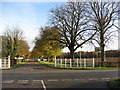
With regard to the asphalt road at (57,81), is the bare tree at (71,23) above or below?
above

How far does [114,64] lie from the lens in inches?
1125

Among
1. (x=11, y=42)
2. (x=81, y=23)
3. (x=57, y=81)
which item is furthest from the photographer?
(x=11, y=42)

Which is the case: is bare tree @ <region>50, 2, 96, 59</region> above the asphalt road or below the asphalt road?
above

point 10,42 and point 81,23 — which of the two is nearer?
point 81,23

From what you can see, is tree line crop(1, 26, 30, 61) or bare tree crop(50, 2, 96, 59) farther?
tree line crop(1, 26, 30, 61)

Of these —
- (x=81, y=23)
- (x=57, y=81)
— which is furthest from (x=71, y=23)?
(x=57, y=81)

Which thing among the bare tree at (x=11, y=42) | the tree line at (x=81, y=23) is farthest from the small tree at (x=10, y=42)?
the tree line at (x=81, y=23)

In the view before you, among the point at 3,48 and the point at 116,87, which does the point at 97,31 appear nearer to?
the point at 116,87

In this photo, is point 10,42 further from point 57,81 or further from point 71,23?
point 57,81

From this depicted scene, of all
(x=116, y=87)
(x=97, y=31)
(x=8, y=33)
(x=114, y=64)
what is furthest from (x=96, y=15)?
(x=8, y=33)

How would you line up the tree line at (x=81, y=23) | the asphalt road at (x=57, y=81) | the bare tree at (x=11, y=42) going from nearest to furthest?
the asphalt road at (x=57, y=81) < the tree line at (x=81, y=23) < the bare tree at (x=11, y=42)

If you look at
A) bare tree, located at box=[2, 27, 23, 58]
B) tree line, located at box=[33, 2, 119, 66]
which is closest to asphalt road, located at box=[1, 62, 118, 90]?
tree line, located at box=[33, 2, 119, 66]

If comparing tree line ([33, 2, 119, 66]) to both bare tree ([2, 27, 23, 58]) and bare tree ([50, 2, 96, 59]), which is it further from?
bare tree ([2, 27, 23, 58])

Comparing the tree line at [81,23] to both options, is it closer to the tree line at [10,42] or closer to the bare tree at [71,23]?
the bare tree at [71,23]
